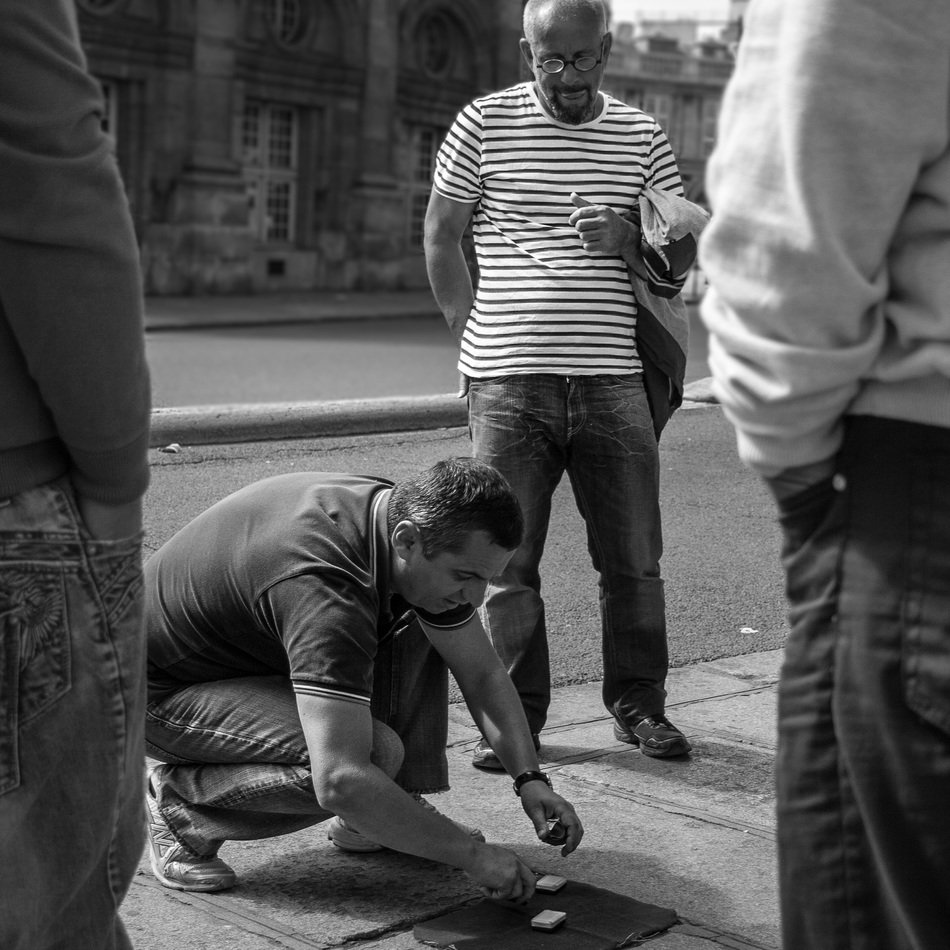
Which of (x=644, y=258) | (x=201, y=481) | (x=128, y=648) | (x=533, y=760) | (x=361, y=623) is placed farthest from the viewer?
(x=201, y=481)

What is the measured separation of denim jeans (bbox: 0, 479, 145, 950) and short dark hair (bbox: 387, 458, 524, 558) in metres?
1.06

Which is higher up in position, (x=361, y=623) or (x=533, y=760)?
(x=361, y=623)

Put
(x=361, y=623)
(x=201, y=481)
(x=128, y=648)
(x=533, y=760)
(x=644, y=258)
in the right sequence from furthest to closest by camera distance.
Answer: (x=201, y=481) < (x=644, y=258) < (x=533, y=760) < (x=361, y=623) < (x=128, y=648)

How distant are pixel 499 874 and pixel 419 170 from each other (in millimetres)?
30335

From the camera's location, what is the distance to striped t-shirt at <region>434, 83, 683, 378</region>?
4180mm

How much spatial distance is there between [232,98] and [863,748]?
26.3m

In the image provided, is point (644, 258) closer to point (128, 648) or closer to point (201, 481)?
point (128, 648)

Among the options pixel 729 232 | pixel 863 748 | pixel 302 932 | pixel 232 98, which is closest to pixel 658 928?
pixel 302 932

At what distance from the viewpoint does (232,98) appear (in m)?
26.9

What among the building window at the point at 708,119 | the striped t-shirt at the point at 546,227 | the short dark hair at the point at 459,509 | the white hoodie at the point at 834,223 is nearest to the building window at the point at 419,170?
the striped t-shirt at the point at 546,227

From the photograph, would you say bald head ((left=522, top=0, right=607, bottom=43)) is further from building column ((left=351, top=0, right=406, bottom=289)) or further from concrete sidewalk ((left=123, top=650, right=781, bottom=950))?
building column ((left=351, top=0, right=406, bottom=289))

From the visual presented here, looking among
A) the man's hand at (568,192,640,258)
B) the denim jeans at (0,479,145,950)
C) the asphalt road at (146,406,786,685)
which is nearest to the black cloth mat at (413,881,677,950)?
the denim jeans at (0,479,145,950)

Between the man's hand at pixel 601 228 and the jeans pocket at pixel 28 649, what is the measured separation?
242 centimetres

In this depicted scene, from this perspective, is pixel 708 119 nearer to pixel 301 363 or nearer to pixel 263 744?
pixel 301 363
